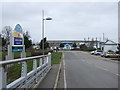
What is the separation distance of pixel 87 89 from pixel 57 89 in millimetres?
1313

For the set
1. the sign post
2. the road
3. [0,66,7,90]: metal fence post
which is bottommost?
the road

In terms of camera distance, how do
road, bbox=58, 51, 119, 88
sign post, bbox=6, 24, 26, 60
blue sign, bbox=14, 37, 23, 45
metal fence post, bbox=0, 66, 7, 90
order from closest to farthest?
metal fence post, bbox=0, 66, 7, 90 < road, bbox=58, 51, 119, 88 < sign post, bbox=6, 24, 26, 60 < blue sign, bbox=14, 37, 23, 45

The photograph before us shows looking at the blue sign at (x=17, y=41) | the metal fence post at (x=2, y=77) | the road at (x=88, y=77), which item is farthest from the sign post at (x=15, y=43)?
the metal fence post at (x=2, y=77)

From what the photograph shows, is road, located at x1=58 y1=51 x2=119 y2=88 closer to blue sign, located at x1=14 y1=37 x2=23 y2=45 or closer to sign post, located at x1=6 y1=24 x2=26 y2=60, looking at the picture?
sign post, located at x1=6 y1=24 x2=26 y2=60

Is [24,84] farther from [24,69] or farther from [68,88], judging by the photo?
[68,88]

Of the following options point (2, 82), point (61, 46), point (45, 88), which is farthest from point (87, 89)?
point (61, 46)

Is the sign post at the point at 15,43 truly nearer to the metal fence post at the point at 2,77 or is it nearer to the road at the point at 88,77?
the road at the point at 88,77

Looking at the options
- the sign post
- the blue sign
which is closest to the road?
the sign post

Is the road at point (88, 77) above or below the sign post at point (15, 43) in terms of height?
below

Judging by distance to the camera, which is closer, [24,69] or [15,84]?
[15,84]

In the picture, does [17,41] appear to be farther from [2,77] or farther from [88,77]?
[2,77]

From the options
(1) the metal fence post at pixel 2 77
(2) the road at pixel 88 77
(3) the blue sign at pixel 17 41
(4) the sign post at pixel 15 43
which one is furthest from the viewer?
(3) the blue sign at pixel 17 41

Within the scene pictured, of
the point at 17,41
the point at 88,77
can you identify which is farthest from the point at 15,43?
the point at 88,77

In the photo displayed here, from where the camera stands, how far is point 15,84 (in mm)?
5535
